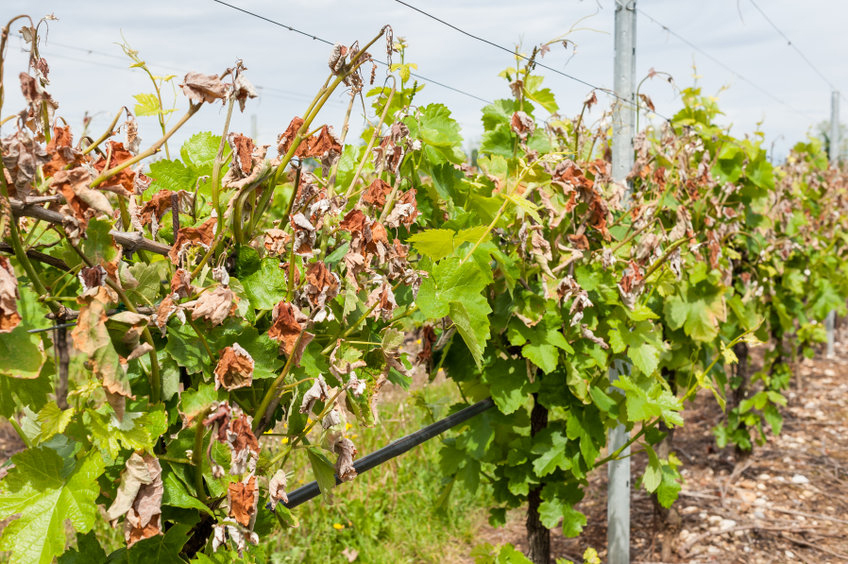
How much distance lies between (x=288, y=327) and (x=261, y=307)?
90 mm

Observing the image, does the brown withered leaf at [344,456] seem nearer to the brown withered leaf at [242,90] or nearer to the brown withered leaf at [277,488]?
the brown withered leaf at [277,488]

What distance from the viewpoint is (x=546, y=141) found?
2049 millimetres

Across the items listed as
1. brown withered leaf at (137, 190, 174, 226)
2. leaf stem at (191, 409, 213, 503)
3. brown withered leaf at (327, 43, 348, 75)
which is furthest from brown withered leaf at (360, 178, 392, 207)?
leaf stem at (191, 409, 213, 503)

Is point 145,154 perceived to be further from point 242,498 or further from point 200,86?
point 242,498

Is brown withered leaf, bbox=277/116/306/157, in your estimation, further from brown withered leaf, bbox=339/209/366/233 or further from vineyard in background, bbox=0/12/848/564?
brown withered leaf, bbox=339/209/366/233

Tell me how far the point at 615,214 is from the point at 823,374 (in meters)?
6.24

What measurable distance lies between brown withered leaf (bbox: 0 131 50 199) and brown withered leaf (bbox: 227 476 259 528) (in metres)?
0.46

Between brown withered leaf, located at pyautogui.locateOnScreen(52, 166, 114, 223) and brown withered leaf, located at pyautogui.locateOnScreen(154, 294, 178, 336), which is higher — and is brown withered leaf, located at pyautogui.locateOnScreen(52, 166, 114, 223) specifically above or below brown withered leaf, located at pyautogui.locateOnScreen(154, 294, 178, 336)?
above

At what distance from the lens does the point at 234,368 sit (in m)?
0.99

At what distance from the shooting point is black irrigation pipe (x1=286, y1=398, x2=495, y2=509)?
4.72 feet

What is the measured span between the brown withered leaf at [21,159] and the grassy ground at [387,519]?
2425 mm

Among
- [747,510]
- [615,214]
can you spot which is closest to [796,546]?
[747,510]

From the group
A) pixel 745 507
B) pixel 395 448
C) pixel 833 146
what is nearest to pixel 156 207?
pixel 395 448

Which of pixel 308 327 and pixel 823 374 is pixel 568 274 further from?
pixel 823 374
